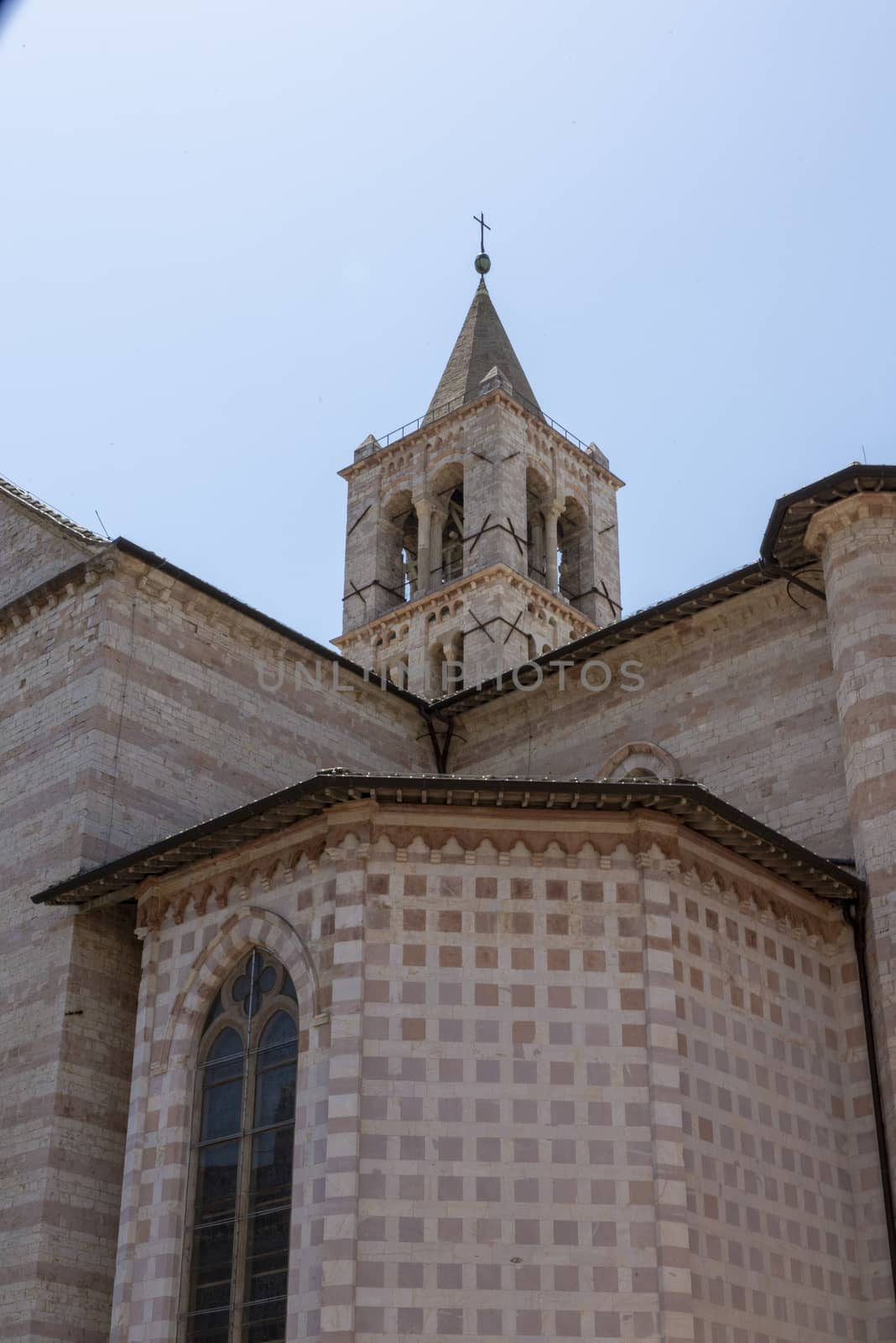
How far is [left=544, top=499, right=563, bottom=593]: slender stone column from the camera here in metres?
41.8

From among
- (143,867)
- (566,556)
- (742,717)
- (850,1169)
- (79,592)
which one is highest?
(566,556)

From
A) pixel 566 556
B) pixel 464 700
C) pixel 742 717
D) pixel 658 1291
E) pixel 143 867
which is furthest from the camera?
pixel 566 556

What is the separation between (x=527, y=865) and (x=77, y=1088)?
5.25 m

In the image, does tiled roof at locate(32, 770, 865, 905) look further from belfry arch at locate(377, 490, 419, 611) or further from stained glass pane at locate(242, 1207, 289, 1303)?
belfry arch at locate(377, 490, 419, 611)

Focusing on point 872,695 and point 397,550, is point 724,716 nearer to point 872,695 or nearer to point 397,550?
point 872,695

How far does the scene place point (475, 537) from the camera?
40.3 metres

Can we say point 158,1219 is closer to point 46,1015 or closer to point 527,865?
point 46,1015

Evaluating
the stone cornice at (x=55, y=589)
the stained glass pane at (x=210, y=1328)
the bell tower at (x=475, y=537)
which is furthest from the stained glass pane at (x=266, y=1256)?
the bell tower at (x=475, y=537)

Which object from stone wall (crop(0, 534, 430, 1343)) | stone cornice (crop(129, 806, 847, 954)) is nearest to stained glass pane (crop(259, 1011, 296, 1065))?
stone cornice (crop(129, 806, 847, 954))

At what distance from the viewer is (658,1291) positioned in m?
12.7

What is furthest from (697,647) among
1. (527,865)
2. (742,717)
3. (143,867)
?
(143,867)

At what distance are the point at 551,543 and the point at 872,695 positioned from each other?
26.2 metres

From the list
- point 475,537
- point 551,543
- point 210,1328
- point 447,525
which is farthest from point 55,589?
point 447,525

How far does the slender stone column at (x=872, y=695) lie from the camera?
15.2 m
